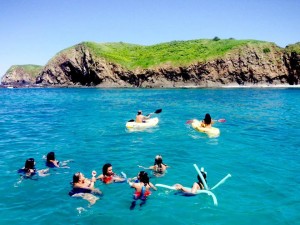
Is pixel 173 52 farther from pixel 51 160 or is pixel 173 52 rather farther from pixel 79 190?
pixel 79 190

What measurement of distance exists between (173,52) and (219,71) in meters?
21.6

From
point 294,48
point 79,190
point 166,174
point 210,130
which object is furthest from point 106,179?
point 294,48

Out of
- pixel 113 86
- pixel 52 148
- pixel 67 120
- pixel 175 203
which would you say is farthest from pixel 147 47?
pixel 175 203

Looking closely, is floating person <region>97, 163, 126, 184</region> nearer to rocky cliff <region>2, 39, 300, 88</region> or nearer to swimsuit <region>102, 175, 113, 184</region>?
swimsuit <region>102, 175, 113, 184</region>

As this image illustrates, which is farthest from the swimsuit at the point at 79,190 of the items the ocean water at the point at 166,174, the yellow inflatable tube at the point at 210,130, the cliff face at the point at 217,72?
the cliff face at the point at 217,72

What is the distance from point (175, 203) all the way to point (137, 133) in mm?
12945

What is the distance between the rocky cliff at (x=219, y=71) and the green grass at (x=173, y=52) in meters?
1.39

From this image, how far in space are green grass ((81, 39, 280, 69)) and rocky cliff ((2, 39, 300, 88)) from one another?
1386mm

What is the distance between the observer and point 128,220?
10031mm

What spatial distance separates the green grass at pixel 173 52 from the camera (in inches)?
3858

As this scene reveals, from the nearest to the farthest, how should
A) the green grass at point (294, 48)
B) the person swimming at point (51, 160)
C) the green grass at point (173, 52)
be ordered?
the person swimming at point (51, 160)
the green grass at point (294, 48)
the green grass at point (173, 52)

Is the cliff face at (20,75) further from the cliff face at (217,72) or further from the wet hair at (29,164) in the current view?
the wet hair at (29,164)

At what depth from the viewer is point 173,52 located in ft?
359

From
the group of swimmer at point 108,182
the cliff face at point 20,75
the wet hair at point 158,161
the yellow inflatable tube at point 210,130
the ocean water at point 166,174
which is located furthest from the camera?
the cliff face at point 20,75
